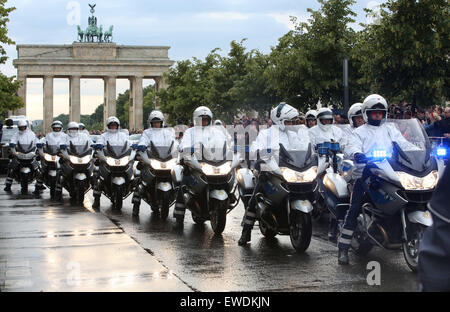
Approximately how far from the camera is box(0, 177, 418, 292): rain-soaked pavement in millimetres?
7102

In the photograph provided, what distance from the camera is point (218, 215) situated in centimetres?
1047

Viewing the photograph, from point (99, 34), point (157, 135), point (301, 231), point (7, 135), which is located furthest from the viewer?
point (99, 34)

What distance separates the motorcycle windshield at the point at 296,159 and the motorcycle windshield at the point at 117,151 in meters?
6.31

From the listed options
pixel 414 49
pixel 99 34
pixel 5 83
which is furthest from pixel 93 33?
pixel 414 49

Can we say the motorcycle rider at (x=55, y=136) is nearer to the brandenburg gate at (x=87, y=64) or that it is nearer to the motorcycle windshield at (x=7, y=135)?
the motorcycle windshield at (x=7, y=135)

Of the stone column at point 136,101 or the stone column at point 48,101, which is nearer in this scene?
the stone column at point 48,101

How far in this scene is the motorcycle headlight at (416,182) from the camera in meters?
7.41

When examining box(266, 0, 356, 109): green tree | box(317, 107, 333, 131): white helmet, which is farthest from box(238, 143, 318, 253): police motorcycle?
box(266, 0, 356, 109): green tree

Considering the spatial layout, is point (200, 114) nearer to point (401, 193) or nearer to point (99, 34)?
point (401, 193)

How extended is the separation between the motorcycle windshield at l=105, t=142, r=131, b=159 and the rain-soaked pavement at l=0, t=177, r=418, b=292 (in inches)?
88.5

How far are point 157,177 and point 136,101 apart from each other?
94961 mm

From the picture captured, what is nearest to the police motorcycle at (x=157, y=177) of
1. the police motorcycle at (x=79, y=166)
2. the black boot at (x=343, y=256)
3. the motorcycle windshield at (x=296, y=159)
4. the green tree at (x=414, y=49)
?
the police motorcycle at (x=79, y=166)

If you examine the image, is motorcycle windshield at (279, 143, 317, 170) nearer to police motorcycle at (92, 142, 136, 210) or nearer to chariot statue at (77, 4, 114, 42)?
police motorcycle at (92, 142, 136, 210)
